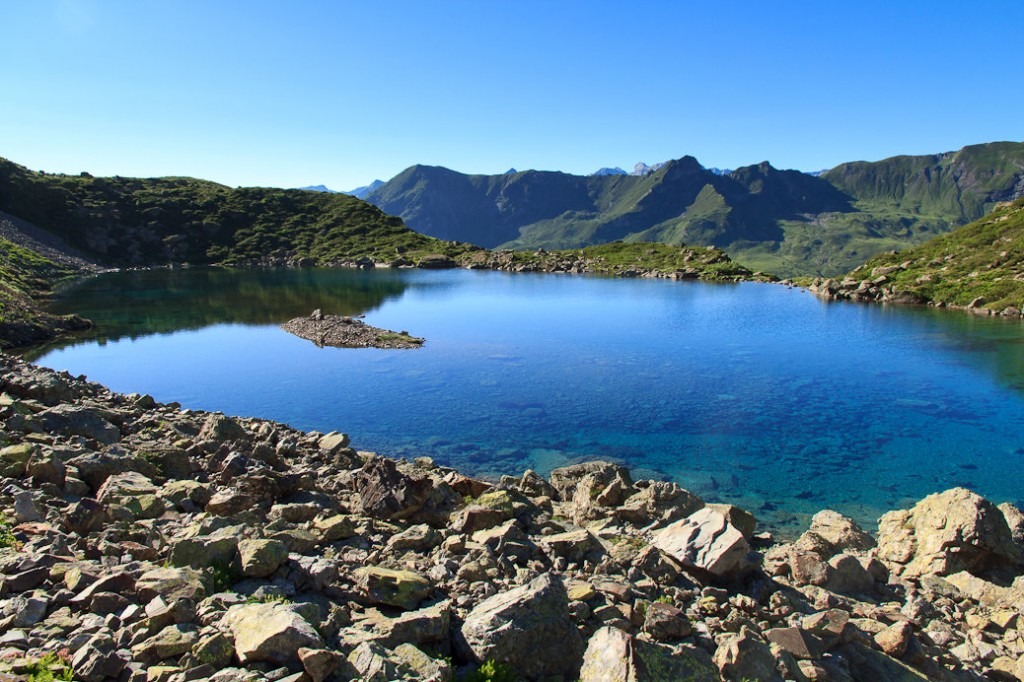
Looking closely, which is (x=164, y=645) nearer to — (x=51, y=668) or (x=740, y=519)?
(x=51, y=668)

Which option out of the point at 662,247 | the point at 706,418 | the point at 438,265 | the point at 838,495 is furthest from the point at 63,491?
the point at 662,247

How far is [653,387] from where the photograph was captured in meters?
Result: 47.0

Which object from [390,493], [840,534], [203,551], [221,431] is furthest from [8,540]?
[840,534]

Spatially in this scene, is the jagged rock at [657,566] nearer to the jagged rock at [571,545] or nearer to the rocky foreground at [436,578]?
the rocky foreground at [436,578]

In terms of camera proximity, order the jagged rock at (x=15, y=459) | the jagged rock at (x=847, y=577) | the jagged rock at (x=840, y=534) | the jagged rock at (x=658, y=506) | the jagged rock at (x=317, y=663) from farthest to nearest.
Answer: the jagged rock at (x=658, y=506) → the jagged rock at (x=840, y=534) → the jagged rock at (x=15, y=459) → the jagged rock at (x=847, y=577) → the jagged rock at (x=317, y=663)

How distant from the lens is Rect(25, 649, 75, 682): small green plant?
8.91m

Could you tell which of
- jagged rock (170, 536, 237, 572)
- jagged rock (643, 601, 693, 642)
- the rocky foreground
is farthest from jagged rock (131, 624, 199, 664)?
jagged rock (643, 601, 693, 642)

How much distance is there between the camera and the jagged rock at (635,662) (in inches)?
454

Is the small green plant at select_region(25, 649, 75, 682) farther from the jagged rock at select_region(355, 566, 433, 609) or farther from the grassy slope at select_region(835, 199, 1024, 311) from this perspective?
the grassy slope at select_region(835, 199, 1024, 311)

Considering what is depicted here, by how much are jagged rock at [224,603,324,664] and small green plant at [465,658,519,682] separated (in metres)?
3.03

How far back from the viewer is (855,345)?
215 feet

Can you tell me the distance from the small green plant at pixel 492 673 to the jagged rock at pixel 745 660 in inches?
177

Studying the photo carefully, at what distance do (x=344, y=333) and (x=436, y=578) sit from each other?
57.9m

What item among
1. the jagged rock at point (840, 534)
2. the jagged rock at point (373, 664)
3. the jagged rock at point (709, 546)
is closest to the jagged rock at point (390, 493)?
the jagged rock at point (709, 546)
